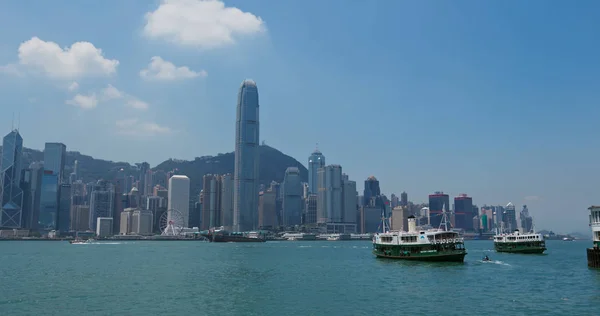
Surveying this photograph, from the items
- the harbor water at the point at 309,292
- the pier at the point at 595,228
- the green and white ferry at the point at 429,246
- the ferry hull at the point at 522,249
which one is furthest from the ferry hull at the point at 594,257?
the ferry hull at the point at 522,249

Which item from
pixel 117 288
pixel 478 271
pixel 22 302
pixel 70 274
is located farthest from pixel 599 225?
pixel 70 274

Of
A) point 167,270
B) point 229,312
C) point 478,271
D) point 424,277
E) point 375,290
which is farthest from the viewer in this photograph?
point 167,270

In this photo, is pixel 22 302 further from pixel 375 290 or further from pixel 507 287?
pixel 507 287

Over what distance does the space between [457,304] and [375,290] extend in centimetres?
1317

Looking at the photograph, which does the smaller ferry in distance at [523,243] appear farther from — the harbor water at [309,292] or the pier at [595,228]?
the pier at [595,228]

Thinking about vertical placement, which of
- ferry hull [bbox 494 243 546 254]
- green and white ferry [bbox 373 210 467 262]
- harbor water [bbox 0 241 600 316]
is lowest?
harbor water [bbox 0 241 600 316]

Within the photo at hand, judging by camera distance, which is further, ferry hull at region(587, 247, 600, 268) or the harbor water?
ferry hull at region(587, 247, 600, 268)

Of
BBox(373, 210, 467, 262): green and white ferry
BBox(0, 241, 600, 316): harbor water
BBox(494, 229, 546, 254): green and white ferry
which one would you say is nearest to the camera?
BBox(0, 241, 600, 316): harbor water

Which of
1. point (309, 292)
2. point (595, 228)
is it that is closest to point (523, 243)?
point (595, 228)

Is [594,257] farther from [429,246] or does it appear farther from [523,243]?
[523,243]

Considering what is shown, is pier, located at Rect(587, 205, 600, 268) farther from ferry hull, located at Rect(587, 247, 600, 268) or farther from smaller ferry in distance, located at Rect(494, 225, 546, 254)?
smaller ferry in distance, located at Rect(494, 225, 546, 254)

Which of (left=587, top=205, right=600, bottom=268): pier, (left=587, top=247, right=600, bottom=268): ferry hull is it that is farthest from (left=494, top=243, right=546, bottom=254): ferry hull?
(left=587, top=205, right=600, bottom=268): pier

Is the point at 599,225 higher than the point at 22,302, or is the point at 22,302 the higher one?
the point at 599,225

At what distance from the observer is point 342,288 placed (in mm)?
68188
